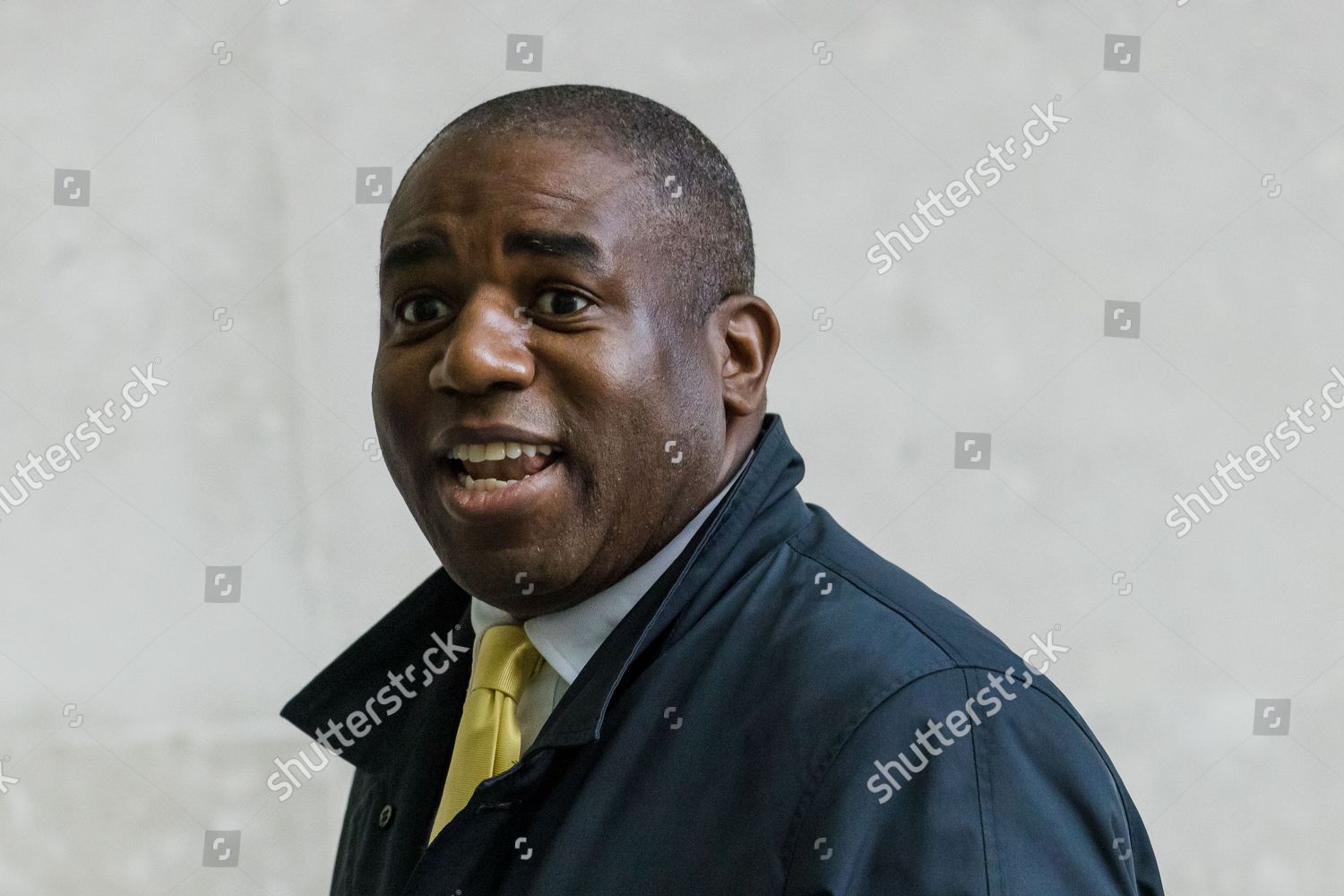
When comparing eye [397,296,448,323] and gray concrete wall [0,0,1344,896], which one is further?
gray concrete wall [0,0,1344,896]

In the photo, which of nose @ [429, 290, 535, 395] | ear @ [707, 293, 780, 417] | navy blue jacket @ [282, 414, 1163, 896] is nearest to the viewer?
navy blue jacket @ [282, 414, 1163, 896]

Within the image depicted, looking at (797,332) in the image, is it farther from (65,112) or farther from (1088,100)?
(65,112)

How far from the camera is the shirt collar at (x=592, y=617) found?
2.96 feet

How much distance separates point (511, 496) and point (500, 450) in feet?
0.09

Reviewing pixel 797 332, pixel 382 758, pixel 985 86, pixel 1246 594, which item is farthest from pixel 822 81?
pixel 382 758

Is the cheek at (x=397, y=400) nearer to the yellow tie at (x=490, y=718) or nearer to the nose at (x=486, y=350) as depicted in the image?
the nose at (x=486, y=350)

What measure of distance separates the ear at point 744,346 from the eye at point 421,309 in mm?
177

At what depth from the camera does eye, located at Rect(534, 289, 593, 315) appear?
86cm

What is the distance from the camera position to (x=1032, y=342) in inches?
72.7

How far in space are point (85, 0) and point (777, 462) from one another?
4.82 feet

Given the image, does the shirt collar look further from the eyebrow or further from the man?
the eyebrow

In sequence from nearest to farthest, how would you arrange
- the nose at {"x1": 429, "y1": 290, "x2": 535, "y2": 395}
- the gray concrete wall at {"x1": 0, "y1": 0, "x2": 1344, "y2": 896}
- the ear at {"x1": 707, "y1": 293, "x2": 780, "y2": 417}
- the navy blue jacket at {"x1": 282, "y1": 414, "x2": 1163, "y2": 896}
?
the navy blue jacket at {"x1": 282, "y1": 414, "x2": 1163, "y2": 896}
the nose at {"x1": 429, "y1": 290, "x2": 535, "y2": 395}
the ear at {"x1": 707, "y1": 293, "x2": 780, "y2": 417}
the gray concrete wall at {"x1": 0, "y1": 0, "x2": 1344, "y2": 896}

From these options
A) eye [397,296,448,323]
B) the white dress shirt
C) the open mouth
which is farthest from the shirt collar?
eye [397,296,448,323]

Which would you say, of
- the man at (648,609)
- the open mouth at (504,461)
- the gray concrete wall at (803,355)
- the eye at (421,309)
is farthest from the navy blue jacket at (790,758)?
the gray concrete wall at (803,355)
